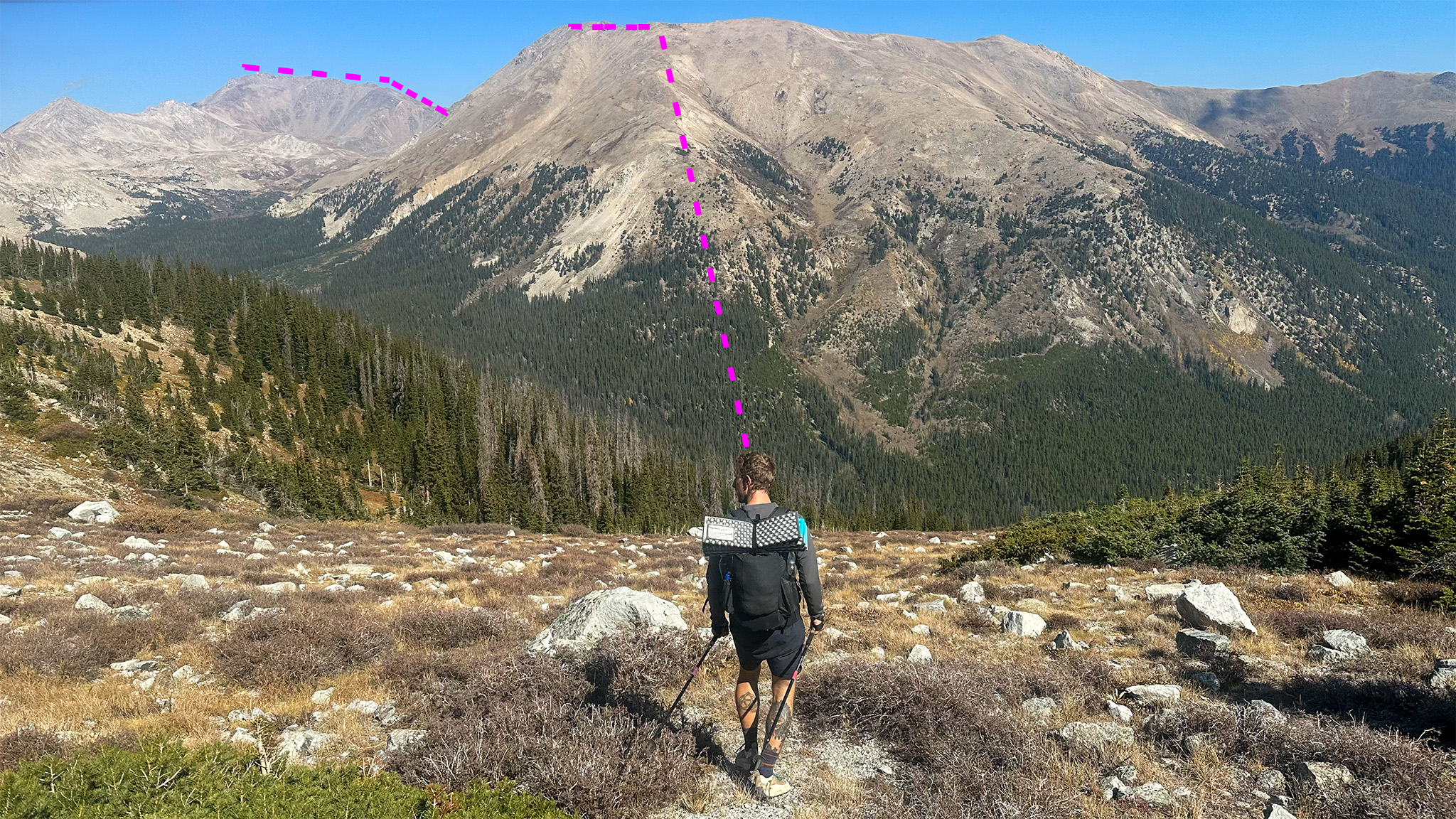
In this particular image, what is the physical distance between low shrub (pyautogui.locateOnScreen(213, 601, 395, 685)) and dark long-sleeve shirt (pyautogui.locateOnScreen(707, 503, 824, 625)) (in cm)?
655

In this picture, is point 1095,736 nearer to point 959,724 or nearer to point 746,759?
point 959,724

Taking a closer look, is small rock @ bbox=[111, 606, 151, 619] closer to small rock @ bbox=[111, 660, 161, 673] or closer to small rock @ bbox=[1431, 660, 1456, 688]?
small rock @ bbox=[111, 660, 161, 673]

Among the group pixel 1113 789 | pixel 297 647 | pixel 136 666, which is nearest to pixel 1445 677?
pixel 1113 789

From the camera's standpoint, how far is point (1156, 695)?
28.8 feet

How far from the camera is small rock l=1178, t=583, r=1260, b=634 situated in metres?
11.9

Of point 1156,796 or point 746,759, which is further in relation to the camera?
point 746,759

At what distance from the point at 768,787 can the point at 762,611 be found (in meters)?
1.82

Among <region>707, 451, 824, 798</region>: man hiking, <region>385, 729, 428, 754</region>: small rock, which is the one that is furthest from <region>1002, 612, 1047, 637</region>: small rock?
<region>385, 729, 428, 754</region>: small rock

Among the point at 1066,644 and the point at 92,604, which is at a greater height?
the point at 92,604

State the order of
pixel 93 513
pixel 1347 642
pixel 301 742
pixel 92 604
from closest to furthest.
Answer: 1. pixel 301 742
2. pixel 1347 642
3. pixel 92 604
4. pixel 93 513

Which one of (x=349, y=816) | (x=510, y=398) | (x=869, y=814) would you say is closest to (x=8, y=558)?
(x=349, y=816)

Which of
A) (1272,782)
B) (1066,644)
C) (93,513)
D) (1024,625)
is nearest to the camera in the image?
(1272,782)

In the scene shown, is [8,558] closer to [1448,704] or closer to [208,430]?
[1448,704]

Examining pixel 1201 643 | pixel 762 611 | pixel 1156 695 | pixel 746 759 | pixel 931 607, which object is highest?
pixel 762 611
